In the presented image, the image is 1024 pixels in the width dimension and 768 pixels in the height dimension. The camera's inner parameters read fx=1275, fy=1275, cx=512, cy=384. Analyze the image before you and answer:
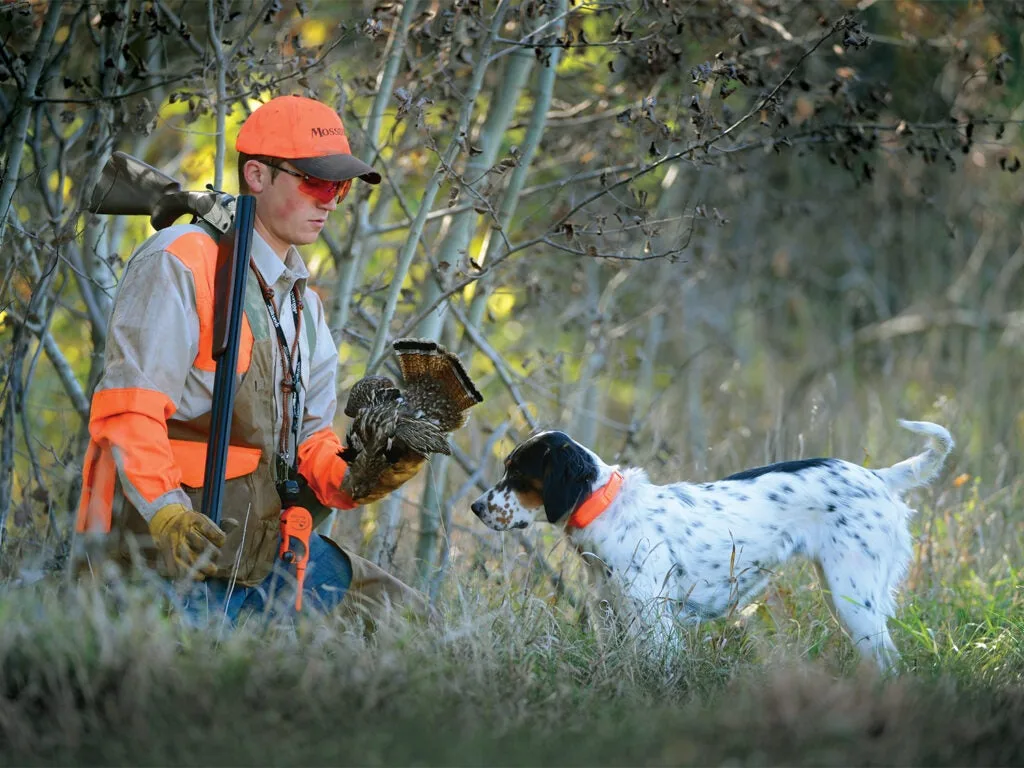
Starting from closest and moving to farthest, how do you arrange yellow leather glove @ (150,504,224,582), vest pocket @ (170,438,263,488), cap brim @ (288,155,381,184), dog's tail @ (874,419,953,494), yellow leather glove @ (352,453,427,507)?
yellow leather glove @ (150,504,224,582) < vest pocket @ (170,438,263,488) < cap brim @ (288,155,381,184) < yellow leather glove @ (352,453,427,507) < dog's tail @ (874,419,953,494)

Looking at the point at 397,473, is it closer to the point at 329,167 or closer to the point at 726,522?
the point at 329,167

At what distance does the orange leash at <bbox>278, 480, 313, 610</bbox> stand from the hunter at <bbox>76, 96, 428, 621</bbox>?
3cm

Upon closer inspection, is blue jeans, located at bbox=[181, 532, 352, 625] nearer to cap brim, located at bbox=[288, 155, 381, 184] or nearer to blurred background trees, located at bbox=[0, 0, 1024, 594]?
blurred background trees, located at bbox=[0, 0, 1024, 594]

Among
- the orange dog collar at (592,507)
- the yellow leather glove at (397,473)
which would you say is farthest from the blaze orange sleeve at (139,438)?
the orange dog collar at (592,507)

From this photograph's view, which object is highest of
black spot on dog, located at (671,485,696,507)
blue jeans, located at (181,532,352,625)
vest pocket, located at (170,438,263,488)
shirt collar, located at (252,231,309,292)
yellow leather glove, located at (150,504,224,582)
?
shirt collar, located at (252,231,309,292)

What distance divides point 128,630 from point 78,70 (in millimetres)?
4168

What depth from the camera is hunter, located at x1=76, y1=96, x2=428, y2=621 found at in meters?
3.80

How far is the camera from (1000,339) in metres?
11.9

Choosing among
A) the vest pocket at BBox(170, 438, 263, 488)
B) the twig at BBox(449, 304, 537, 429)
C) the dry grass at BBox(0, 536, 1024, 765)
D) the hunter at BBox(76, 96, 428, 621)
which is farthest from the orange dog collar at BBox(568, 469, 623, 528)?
the vest pocket at BBox(170, 438, 263, 488)

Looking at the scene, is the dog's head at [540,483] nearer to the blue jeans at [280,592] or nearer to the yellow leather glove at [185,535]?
the blue jeans at [280,592]

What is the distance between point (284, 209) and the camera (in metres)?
4.28

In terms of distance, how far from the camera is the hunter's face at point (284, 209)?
14.0 ft

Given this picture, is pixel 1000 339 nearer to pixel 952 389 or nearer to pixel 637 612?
pixel 952 389

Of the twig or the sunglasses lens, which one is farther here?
the twig
